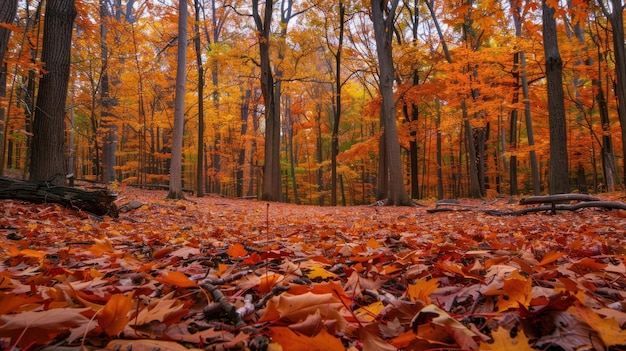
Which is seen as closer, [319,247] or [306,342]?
[306,342]

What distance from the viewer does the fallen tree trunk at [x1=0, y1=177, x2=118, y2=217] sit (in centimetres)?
455

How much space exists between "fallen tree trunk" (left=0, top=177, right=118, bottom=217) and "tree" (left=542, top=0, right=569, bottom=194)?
7.67 m

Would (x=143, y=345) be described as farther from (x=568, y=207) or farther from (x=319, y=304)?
(x=568, y=207)

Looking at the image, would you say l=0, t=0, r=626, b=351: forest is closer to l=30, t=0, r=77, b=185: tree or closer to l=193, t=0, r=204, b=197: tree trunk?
l=30, t=0, r=77, b=185: tree

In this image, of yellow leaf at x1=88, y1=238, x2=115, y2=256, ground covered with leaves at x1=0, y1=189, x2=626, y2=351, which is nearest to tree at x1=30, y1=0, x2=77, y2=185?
yellow leaf at x1=88, y1=238, x2=115, y2=256

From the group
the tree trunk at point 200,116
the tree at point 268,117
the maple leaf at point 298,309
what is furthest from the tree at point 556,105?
the tree trunk at point 200,116

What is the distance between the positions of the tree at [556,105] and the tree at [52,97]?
29.0 ft

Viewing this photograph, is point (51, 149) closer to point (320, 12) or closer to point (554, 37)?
point (554, 37)

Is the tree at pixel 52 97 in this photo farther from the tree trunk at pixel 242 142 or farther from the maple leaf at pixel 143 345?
the tree trunk at pixel 242 142

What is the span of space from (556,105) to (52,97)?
9.36m

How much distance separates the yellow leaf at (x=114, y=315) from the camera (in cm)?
81

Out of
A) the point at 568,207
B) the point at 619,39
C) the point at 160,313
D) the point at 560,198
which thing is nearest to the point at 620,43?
the point at 619,39

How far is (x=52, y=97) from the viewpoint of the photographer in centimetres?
596

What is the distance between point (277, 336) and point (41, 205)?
5.24 metres
